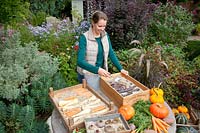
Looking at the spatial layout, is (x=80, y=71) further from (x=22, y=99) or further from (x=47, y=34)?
(x=47, y=34)

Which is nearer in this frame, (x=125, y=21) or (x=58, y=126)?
(x=58, y=126)

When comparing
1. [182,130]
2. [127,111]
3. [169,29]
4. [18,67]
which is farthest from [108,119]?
[169,29]

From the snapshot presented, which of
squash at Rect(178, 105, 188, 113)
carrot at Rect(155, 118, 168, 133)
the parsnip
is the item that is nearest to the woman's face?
the parsnip

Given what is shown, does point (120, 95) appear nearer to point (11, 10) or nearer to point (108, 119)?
point (108, 119)

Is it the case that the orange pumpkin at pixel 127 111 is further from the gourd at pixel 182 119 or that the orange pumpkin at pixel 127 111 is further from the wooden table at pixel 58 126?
the gourd at pixel 182 119

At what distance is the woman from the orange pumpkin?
630 millimetres

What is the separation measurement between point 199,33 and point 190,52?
268cm

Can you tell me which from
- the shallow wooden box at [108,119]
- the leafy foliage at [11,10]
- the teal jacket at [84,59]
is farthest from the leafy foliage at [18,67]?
the shallow wooden box at [108,119]

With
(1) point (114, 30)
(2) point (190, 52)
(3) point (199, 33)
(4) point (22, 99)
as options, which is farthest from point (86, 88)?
(3) point (199, 33)

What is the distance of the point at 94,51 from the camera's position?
369 centimetres

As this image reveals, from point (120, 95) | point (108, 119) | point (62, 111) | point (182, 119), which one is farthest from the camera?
point (182, 119)

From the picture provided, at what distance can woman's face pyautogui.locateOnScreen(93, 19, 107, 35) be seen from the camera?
343cm

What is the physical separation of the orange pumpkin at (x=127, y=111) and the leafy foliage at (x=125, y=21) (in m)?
3.50

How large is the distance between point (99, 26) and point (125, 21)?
282cm
